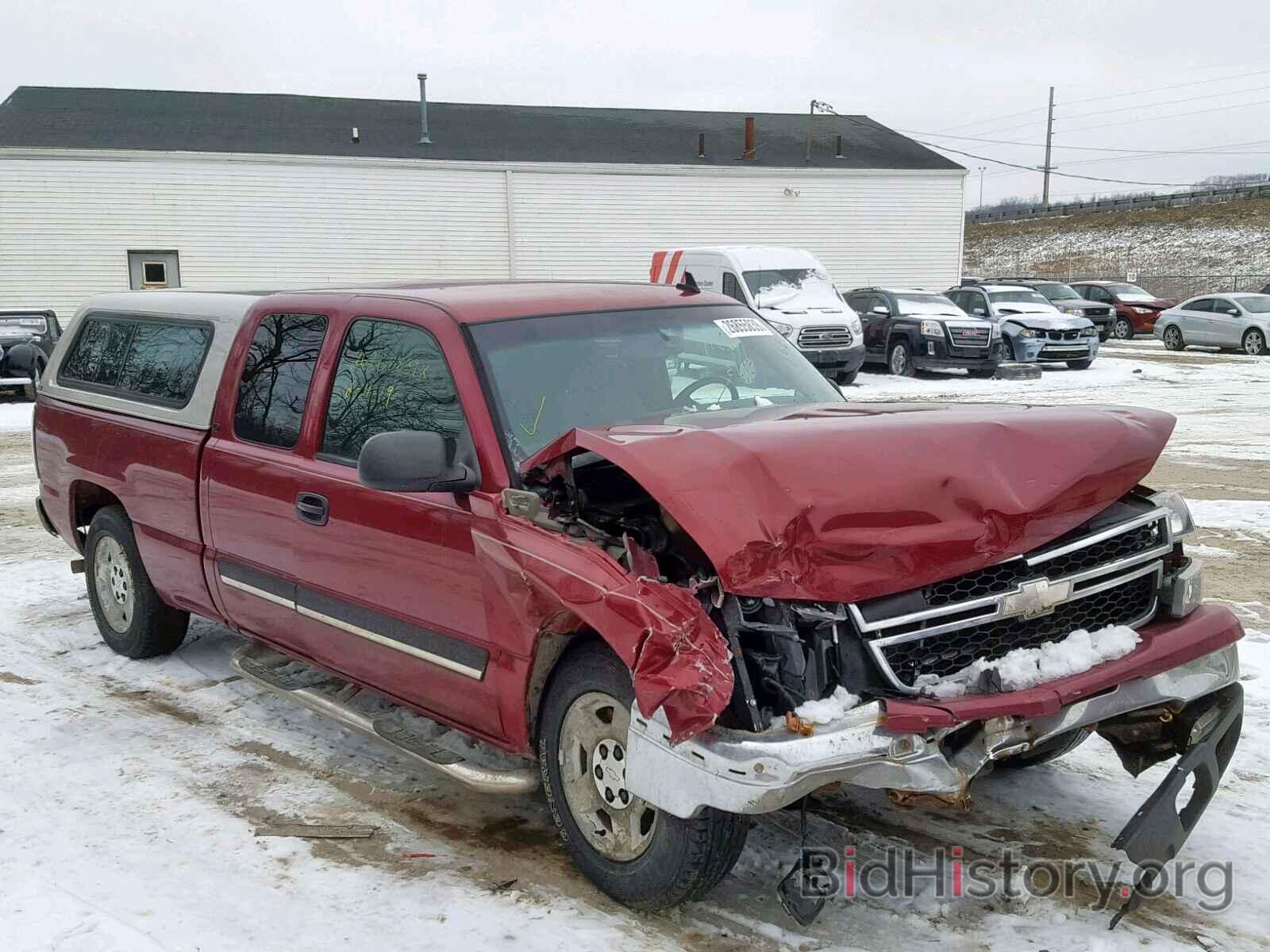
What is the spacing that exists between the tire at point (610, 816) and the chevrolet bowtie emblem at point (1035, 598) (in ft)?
3.06

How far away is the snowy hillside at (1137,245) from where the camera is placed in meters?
62.7

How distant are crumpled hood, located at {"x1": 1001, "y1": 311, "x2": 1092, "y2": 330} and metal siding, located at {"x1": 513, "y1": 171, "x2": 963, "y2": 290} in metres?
11.8

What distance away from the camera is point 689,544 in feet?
11.2

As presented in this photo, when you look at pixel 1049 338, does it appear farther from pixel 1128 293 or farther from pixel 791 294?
pixel 1128 293

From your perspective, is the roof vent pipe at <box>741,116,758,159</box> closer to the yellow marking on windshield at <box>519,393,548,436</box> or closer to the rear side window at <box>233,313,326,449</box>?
the rear side window at <box>233,313,326,449</box>

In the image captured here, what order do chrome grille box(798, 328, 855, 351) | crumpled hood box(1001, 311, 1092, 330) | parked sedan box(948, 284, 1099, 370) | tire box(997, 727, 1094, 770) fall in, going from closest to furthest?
tire box(997, 727, 1094, 770) < chrome grille box(798, 328, 855, 351) < parked sedan box(948, 284, 1099, 370) < crumpled hood box(1001, 311, 1092, 330)

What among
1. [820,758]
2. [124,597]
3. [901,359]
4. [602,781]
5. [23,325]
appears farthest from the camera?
[901,359]

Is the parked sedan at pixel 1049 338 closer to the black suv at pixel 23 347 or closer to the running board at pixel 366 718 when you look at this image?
the black suv at pixel 23 347

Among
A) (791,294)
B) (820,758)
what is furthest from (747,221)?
(820,758)

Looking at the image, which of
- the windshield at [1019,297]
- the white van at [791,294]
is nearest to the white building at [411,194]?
the windshield at [1019,297]

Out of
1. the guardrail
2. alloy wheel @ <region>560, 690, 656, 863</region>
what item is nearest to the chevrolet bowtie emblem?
alloy wheel @ <region>560, 690, 656, 863</region>

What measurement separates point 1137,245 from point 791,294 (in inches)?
2213

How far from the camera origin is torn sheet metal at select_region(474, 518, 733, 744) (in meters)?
2.93

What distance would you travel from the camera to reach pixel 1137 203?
7644 cm
